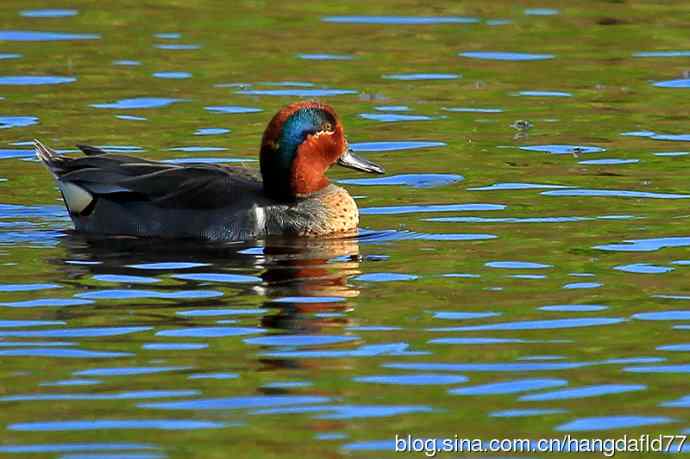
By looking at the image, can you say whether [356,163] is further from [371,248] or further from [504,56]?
[504,56]

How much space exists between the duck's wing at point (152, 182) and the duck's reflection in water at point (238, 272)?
0.32 m

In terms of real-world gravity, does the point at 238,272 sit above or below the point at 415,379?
below

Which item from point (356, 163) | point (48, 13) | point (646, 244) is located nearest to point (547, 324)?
point (646, 244)

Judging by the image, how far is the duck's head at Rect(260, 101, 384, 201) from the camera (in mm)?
12305

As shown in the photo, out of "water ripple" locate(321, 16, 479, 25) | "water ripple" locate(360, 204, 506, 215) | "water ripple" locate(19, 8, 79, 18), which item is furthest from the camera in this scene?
"water ripple" locate(19, 8, 79, 18)

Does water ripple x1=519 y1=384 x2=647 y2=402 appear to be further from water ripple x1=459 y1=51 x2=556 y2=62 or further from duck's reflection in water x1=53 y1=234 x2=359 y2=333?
water ripple x1=459 y1=51 x2=556 y2=62

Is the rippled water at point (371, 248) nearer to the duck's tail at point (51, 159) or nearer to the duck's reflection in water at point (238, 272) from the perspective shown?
the duck's reflection in water at point (238, 272)

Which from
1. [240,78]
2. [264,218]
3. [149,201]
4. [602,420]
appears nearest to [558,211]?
[264,218]

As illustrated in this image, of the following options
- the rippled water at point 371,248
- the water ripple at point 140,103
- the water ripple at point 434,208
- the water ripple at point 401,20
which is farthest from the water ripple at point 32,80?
the water ripple at point 434,208

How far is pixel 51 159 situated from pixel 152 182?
40.4 inches

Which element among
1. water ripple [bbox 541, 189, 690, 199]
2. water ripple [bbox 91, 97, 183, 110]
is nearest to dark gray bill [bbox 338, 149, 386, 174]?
water ripple [bbox 541, 189, 690, 199]

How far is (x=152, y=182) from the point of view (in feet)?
40.3

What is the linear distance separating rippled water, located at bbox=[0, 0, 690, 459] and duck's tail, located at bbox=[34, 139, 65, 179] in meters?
0.36

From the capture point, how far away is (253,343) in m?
8.87
